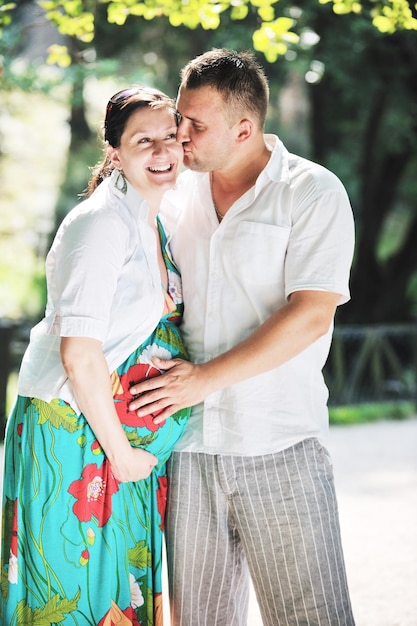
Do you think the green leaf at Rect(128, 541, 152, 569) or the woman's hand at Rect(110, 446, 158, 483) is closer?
the woman's hand at Rect(110, 446, 158, 483)

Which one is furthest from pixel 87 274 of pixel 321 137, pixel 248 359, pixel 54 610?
pixel 321 137

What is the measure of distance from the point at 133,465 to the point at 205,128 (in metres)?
1.14

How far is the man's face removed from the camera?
2.90 meters

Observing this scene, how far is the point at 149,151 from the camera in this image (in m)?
2.79

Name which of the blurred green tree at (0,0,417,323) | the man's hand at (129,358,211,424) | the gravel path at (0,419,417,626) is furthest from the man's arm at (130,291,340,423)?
the blurred green tree at (0,0,417,323)

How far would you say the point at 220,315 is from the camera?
9.34 ft

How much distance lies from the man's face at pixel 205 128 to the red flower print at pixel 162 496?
1.07 meters

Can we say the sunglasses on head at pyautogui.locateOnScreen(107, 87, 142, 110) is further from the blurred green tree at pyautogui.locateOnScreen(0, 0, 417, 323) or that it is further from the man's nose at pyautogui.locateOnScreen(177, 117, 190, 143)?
the blurred green tree at pyautogui.locateOnScreen(0, 0, 417, 323)

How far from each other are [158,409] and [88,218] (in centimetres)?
64

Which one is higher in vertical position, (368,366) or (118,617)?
(368,366)

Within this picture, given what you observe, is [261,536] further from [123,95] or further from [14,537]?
[123,95]

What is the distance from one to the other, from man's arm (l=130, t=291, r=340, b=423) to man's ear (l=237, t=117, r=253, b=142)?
0.60 meters

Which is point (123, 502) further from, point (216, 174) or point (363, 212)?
point (363, 212)

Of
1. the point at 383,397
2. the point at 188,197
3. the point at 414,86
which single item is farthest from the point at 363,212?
the point at 188,197
